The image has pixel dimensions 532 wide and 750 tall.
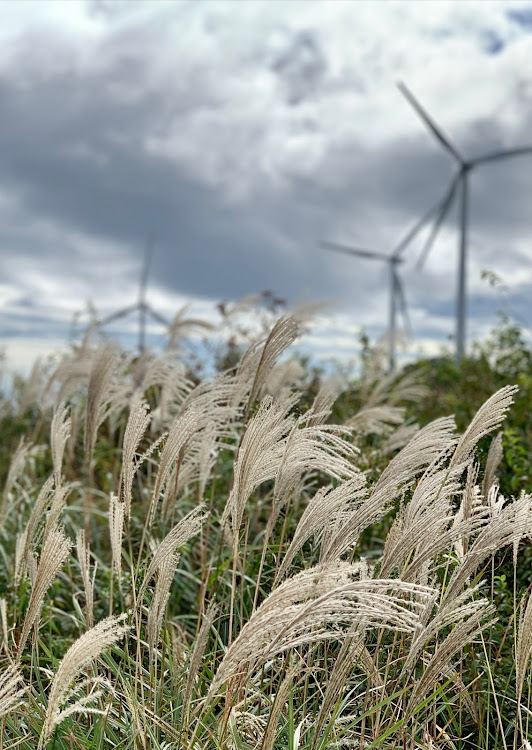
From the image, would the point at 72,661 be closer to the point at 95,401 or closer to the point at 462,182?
the point at 95,401

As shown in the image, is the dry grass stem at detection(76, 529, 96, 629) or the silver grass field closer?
the silver grass field

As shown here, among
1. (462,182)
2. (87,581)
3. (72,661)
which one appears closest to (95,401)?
(87,581)

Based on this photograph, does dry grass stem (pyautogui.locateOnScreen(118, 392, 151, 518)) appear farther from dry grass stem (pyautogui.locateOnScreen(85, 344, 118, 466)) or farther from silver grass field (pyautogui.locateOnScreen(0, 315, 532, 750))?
dry grass stem (pyautogui.locateOnScreen(85, 344, 118, 466))

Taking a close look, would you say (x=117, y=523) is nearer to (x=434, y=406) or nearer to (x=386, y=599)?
(x=386, y=599)

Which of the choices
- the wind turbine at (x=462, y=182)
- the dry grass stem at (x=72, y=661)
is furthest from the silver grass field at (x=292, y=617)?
the wind turbine at (x=462, y=182)

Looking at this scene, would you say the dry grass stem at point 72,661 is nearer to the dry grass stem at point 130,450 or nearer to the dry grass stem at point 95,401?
the dry grass stem at point 130,450

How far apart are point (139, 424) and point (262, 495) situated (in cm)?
334

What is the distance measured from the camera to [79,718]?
A: 3.24 meters

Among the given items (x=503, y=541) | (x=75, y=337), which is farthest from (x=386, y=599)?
(x=75, y=337)

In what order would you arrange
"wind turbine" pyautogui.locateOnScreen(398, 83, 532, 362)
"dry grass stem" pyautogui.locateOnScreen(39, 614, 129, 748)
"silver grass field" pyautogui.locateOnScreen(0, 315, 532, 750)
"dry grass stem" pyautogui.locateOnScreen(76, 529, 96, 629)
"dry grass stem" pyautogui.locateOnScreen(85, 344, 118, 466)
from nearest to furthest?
"dry grass stem" pyautogui.locateOnScreen(39, 614, 129, 748) < "silver grass field" pyautogui.locateOnScreen(0, 315, 532, 750) < "dry grass stem" pyautogui.locateOnScreen(76, 529, 96, 629) < "dry grass stem" pyautogui.locateOnScreen(85, 344, 118, 466) < "wind turbine" pyautogui.locateOnScreen(398, 83, 532, 362)

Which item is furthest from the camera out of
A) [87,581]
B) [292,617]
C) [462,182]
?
[462,182]

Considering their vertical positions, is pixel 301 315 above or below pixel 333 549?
above

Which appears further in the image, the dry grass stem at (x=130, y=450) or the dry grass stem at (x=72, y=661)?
the dry grass stem at (x=130, y=450)

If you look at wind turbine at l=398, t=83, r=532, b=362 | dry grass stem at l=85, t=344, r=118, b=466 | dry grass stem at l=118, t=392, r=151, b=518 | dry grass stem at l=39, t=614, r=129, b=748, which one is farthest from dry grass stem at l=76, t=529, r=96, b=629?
wind turbine at l=398, t=83, r=532, b=362
